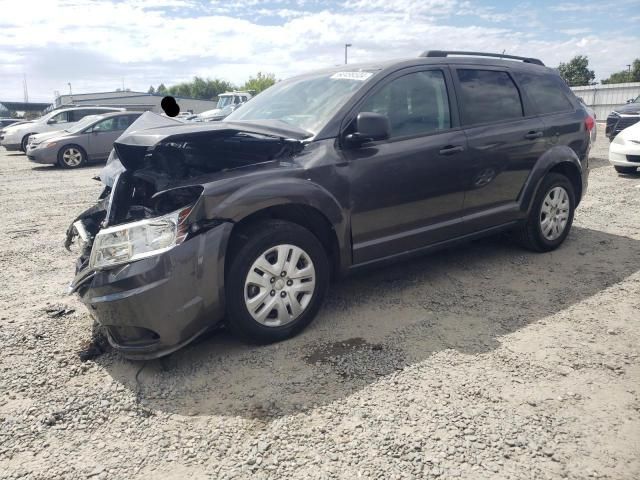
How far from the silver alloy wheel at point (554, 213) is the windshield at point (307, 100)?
2.36 meters

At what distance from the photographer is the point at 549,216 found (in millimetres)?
5070

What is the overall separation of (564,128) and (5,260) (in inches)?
235

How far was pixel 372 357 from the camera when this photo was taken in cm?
321

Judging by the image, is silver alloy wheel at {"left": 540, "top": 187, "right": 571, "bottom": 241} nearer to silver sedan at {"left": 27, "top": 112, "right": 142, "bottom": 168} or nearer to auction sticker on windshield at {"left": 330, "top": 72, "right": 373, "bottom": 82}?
auction sticker on windshield at {"left": 330, "top": 72, "right": 373, "bottom": 82}

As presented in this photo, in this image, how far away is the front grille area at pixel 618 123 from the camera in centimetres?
1412

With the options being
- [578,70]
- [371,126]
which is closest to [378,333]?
[371,126]

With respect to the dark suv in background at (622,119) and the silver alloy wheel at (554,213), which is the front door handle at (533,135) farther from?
the dark suv in background at (622,119)

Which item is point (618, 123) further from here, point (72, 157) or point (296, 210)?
point (72, 157)

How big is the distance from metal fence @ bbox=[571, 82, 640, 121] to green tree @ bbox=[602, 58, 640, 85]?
3008 cm

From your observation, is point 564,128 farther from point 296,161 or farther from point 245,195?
point 245,195

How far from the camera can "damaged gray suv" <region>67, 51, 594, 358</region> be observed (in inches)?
116

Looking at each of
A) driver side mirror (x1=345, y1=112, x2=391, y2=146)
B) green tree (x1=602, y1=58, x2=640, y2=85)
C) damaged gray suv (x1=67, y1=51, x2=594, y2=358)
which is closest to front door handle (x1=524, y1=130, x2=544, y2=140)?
damaged gray suv (x1=67, y1=51, x2=594, y2=358)

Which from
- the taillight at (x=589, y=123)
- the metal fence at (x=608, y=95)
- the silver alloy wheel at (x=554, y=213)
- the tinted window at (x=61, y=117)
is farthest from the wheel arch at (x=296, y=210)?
the metal fence at (x=608, y=95)

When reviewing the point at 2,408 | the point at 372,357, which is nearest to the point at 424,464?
the point at 372,357
